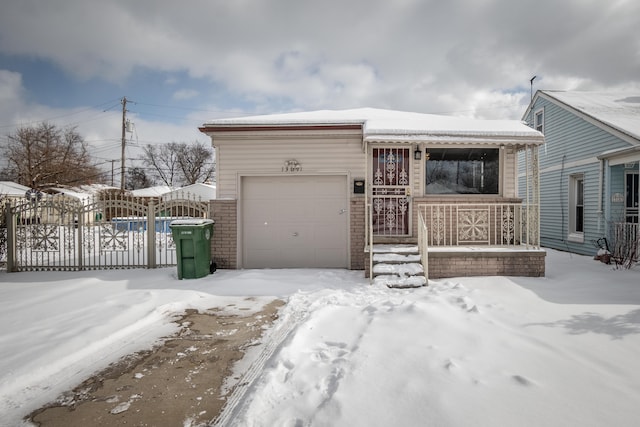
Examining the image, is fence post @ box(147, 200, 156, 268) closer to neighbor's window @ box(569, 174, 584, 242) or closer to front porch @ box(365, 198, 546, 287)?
front porch @ box(365, 198, 546, 287)

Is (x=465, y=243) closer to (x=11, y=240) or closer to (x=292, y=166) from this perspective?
(x=292, y=166)

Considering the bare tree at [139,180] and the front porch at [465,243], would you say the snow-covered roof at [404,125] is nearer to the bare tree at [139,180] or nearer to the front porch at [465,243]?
the front porch at [465,243]

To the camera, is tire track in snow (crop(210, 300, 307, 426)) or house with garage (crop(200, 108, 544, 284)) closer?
tire track in snow (crop(210, 300, 307, 426))

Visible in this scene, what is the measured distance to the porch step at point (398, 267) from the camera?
5.66 meters

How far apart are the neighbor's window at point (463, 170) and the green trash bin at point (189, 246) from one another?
5.08 m

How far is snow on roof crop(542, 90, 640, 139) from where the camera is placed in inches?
355

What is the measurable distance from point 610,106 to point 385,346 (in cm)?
1279

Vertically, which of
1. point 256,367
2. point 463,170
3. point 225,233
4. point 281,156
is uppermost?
point 281,156

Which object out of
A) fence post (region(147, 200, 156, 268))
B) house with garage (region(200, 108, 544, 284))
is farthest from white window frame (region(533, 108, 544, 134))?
fence post (region(147, 200, 156, 268))

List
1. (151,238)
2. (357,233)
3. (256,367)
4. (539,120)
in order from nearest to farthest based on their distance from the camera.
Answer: (256,367), (357,233), (151,238), (539,120)

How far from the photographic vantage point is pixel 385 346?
10.9ft

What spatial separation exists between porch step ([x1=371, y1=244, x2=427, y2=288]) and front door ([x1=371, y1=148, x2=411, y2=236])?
78 centimetres

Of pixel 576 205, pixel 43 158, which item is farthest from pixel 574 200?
pixel 43 158

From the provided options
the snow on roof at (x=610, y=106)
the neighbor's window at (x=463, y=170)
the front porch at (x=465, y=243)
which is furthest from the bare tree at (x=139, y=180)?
the snow on roof at (x=610, y=106)
